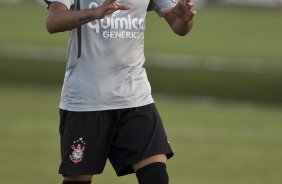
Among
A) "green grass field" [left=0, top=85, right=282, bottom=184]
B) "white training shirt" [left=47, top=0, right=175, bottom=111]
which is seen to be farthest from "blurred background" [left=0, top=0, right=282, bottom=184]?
"white training shirt" [left=47, top=0, right=175, bottom=111]

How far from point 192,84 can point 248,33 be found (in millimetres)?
14553

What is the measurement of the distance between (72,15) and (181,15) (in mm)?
851

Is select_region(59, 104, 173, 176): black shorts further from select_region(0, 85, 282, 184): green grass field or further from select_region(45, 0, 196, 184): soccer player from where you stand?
select_region(0, 85, 282, 184): green grass field

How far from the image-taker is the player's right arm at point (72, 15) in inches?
309

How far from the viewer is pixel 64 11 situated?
8.09 m

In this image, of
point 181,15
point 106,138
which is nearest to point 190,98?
point 106,138

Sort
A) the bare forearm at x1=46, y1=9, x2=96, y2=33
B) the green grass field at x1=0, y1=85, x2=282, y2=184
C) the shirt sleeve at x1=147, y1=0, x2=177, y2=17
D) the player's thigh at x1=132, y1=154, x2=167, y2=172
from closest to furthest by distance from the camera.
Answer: the bare forearm at x1=46, y1=9, x2=96, y2=33
the player's thigh at x1=132, y1=154, x2=167, y2=172
the shirt sleeve at x1=147, y1=0, x2=177, y2=17
the green grass field at x1=0, y1=85, x2=282, y2=184

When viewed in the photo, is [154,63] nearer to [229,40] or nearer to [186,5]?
[229,40]

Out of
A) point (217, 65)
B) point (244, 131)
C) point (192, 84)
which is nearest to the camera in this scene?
point (244, 131)

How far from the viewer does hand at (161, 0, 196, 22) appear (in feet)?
27.0

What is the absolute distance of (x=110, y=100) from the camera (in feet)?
27.8

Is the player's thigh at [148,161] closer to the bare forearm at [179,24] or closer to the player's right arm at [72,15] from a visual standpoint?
the bare forearm at [179,24]

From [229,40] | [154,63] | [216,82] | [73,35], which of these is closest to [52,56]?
[154,63]

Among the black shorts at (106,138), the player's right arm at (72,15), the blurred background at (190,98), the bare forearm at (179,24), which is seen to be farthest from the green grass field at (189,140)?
the player's right arm at (72,15)
